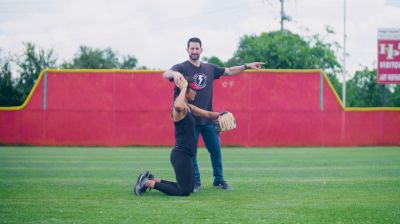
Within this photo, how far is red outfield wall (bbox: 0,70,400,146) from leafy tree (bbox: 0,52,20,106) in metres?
11.5

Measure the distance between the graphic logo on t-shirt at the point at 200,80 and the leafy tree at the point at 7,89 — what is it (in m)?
27.3

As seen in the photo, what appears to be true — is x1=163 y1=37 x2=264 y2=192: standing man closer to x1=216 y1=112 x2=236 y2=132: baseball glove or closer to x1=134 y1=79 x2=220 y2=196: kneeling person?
x1=134 y1=79 x2=220 y2=196: kneeling person

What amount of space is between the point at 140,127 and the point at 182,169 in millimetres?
15552

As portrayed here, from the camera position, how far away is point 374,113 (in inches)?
918

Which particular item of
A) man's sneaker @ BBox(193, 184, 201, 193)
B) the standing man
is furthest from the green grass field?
the standing man

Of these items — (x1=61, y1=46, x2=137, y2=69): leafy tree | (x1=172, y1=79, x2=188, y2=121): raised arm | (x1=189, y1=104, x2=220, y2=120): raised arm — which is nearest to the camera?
(x1=172, y1=79, x2=188, y2=121): raised arm

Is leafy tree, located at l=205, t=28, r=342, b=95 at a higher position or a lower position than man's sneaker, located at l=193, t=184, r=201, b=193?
higher

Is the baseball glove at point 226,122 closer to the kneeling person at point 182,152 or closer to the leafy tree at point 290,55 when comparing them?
the kneeling person at point 182,152

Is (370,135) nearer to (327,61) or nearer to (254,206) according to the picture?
(254,206)

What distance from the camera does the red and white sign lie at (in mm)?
24312

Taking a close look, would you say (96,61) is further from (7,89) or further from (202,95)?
(202,95)

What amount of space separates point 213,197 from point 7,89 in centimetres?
2960

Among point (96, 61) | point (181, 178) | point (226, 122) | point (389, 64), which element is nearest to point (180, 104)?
point (226, 122)

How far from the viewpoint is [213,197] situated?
748cm
